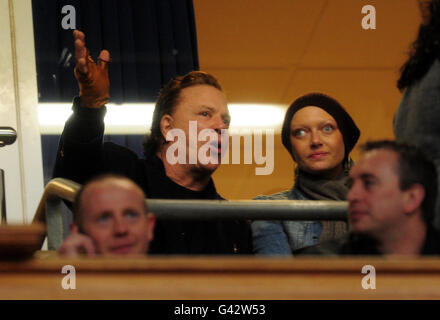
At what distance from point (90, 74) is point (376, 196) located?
511 mm

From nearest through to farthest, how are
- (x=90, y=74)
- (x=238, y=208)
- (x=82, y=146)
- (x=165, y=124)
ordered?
(x=238, y=208), (x=90, y=74), (x=82, y=146), (x=165, y=124)

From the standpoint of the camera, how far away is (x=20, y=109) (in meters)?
1.90

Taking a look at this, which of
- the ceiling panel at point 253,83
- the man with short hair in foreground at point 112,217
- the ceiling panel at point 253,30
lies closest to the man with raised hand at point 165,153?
the man with short hair in foreground at point 112,217

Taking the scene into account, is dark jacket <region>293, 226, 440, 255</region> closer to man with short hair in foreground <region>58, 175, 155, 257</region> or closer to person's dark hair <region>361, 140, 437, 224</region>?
person's dark hair <region>361, 140, 437, 224</region>

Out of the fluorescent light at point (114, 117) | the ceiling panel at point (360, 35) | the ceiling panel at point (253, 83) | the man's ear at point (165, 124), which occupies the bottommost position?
the man's ear at point (165, 124)

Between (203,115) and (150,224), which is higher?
(203,115)

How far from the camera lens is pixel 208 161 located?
1273mm

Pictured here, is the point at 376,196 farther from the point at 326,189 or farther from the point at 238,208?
the point at 326,189

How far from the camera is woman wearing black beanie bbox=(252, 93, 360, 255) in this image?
117 centimetres

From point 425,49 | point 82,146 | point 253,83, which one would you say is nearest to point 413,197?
point 425,49

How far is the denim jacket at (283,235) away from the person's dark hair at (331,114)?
20 centimetres

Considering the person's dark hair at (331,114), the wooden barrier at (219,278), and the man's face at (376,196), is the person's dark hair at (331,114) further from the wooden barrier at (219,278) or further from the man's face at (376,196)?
the wooden barrier at (219,278)

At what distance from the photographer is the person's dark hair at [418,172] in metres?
0.73
